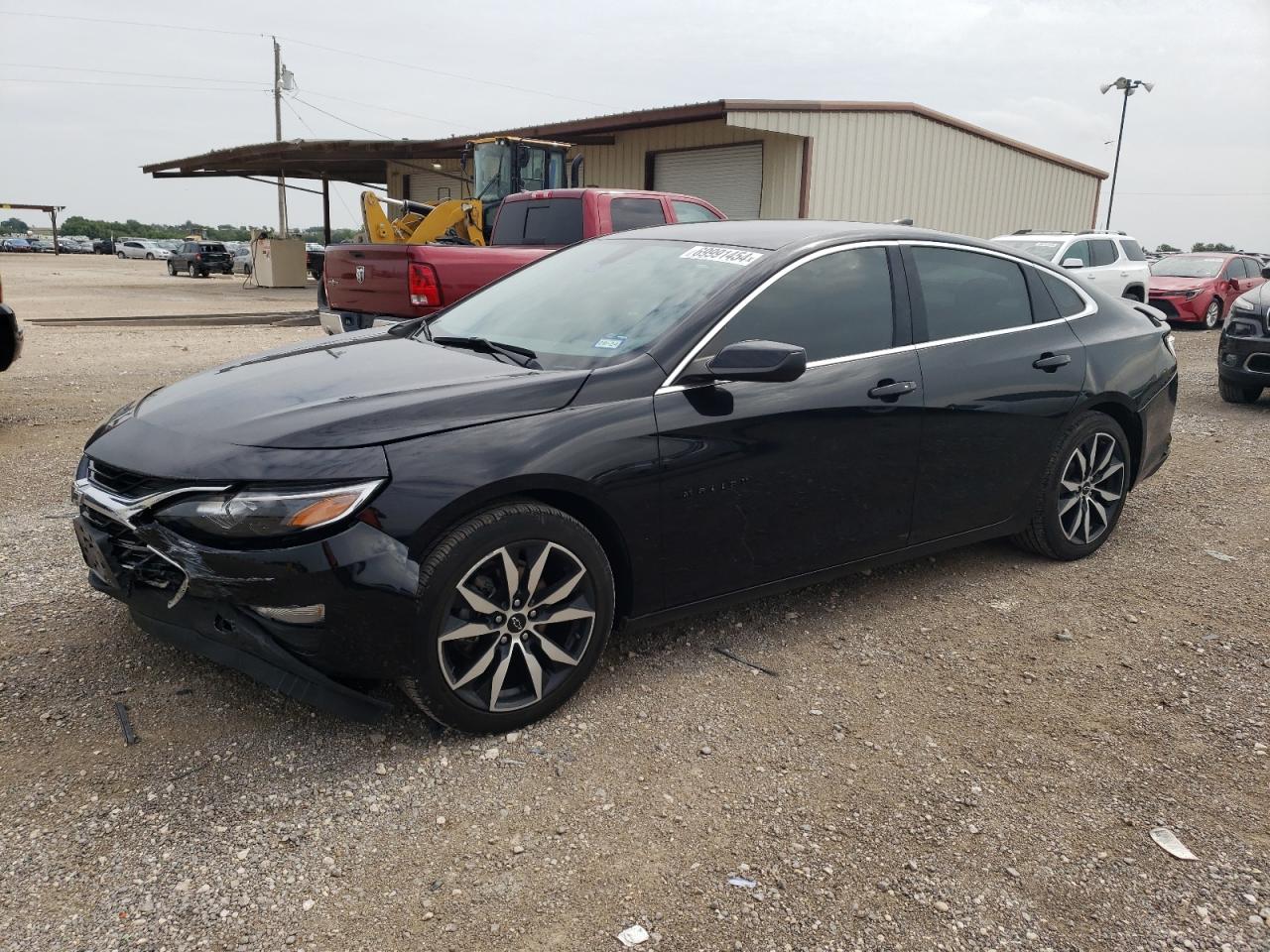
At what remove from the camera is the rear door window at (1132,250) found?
1612cm

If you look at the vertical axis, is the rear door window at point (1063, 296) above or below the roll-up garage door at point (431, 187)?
below

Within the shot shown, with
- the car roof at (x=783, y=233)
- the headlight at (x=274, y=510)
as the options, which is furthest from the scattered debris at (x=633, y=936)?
the car roof at (x=783, y=233)

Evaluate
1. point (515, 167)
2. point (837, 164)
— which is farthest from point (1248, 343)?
point (837, 164)

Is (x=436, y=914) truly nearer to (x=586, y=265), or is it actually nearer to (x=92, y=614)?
(x=92, y=614)

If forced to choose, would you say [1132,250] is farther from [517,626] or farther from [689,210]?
[517,626]

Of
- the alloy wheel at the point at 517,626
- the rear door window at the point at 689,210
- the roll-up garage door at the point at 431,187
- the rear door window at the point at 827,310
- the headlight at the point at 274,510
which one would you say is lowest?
the alloy wheel at the point at 517,626

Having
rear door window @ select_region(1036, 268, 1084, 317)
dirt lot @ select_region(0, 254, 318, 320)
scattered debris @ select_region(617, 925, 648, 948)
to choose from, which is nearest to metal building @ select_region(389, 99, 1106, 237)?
dirt lot @ select_region(0, 254, 318, 320)

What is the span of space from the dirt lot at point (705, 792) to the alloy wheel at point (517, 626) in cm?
18

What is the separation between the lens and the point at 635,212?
9.69 meters

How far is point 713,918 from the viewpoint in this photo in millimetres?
2354

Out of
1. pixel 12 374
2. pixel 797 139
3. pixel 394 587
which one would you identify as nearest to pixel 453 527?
pixel 394 587

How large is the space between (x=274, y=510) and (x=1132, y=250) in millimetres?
16898

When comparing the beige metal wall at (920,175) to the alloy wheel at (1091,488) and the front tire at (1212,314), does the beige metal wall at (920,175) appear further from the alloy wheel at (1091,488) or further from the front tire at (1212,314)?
the alloy wheel at (1091,488)

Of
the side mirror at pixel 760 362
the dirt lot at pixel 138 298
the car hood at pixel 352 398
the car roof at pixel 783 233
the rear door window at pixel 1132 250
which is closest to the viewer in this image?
the car hood at pixel 352 398
